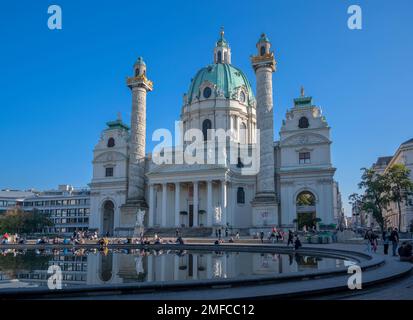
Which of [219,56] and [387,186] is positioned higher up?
[219,56]

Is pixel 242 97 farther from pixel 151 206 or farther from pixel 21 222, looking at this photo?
pixel 21 222

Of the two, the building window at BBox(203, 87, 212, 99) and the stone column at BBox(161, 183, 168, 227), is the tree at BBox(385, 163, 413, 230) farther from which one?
the building window at BBox(203, 87, 212, 99)

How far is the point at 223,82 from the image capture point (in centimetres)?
6956

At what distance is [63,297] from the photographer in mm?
9492

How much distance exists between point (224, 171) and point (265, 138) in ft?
24.1

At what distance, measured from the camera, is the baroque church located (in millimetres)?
51469

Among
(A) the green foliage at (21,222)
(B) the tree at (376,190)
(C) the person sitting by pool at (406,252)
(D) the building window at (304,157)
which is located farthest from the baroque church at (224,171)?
(C) the person sitting by pool at (406,252)

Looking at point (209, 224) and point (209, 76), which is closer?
point (209, 224)

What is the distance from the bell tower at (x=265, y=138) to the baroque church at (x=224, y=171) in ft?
0.44

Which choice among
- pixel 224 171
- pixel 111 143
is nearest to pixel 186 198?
pixel 224 171

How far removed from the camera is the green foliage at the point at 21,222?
71.3m
